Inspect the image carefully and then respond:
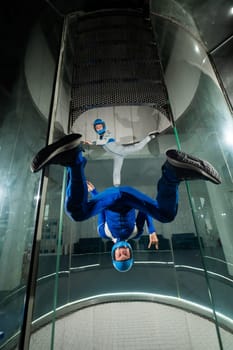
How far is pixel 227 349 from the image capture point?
1010 mm

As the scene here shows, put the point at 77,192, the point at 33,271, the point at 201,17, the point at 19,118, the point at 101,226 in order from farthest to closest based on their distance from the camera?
1. the point at 201,17
2. the point at 19,118
3. the point at 101,226
4. the point at 77,192
5. the point at 33,271

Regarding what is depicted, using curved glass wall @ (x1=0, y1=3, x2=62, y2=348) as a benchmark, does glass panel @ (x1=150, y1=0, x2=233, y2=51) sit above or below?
above

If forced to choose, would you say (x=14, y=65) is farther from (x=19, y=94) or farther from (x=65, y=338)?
(x=65, y=338)

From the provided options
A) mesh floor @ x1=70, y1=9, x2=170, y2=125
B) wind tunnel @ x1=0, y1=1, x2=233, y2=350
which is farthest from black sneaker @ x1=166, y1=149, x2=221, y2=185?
mesh floor @ x1=70, y1=9, x2=170, y2=125

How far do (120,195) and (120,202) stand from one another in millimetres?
73

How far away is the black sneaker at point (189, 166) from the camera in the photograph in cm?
101

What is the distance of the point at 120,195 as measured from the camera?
4.75ft

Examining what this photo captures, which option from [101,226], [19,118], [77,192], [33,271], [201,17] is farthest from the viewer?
[201,17]

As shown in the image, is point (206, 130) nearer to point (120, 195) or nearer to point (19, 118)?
point (120, 195)

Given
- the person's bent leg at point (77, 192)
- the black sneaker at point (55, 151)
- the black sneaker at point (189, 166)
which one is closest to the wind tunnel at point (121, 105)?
the person's bent leg at point (77, 192)

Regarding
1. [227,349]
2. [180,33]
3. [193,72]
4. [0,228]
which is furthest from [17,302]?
[180,33]

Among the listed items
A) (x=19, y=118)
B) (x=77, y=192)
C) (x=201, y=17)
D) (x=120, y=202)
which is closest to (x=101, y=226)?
(x=120, y=202)

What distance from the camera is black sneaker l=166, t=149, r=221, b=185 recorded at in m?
1.01

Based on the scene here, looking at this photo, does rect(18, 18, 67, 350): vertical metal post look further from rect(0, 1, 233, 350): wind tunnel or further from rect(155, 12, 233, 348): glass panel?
rect(155, 12, 233, 348): glass panel
